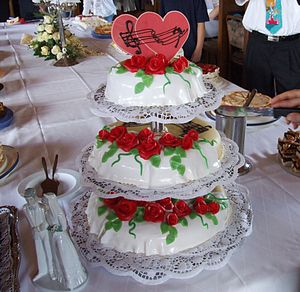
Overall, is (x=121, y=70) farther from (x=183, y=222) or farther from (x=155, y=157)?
(x=183, y=222)

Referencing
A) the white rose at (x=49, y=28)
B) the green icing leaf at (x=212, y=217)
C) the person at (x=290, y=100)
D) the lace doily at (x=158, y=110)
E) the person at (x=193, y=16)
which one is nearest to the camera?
the lace doily at (x=158, y=110)

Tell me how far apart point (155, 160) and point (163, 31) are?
0.75ft

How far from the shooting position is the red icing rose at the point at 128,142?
72cm

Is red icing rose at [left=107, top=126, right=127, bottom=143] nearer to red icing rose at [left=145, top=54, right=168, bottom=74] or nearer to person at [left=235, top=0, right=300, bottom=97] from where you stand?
red icing rose at [left=145, top=54, right=168, bottom=74]

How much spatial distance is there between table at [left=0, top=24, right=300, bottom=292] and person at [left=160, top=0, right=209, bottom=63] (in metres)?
0.70

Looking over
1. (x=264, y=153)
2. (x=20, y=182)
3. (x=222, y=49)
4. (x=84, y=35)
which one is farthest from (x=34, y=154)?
(x=222, y=49)

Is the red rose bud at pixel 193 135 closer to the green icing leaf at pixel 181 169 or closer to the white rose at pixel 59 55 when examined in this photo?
the green icing leaf at pixel 181 169

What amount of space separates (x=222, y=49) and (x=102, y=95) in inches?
102

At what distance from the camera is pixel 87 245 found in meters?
0.76

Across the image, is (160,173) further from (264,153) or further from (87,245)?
(264,153)

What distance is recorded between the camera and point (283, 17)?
207 cm

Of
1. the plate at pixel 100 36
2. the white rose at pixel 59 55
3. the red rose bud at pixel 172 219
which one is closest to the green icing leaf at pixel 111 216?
the red rose bud at pixel 172 219

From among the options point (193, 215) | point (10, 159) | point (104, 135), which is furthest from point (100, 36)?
point (193, 215)

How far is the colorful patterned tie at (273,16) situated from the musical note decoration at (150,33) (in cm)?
157
